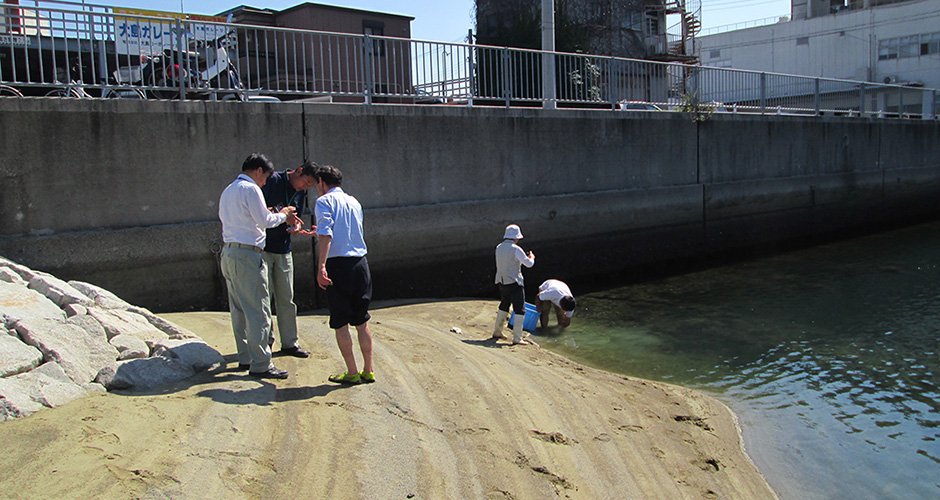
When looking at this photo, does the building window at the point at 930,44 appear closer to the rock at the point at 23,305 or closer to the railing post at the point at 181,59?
the railing post at the point at 181,59

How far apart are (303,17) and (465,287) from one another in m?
11.6

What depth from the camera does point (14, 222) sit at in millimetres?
7574

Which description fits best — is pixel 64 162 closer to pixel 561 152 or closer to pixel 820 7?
pixel 561 152

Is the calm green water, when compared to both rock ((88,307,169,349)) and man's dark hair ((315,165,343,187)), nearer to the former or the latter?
man's dark hair ((315,165,343,187))

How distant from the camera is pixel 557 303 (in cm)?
959

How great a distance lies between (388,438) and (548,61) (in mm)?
9928

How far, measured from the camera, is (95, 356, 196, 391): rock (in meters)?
4.71

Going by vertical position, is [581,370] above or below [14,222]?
below

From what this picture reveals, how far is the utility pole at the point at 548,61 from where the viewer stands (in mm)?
12938

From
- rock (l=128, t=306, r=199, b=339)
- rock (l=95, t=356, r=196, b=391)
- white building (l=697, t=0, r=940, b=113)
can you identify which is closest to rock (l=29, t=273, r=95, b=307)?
rock (l=128, t=306, r=199, b=339)

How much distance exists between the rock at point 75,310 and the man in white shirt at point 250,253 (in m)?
1.21

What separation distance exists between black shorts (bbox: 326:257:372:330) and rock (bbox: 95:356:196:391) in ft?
3.94

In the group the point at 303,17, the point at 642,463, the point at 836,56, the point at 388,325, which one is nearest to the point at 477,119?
the point at 388,325

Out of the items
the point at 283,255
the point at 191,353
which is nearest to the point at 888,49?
the point at 283,255
